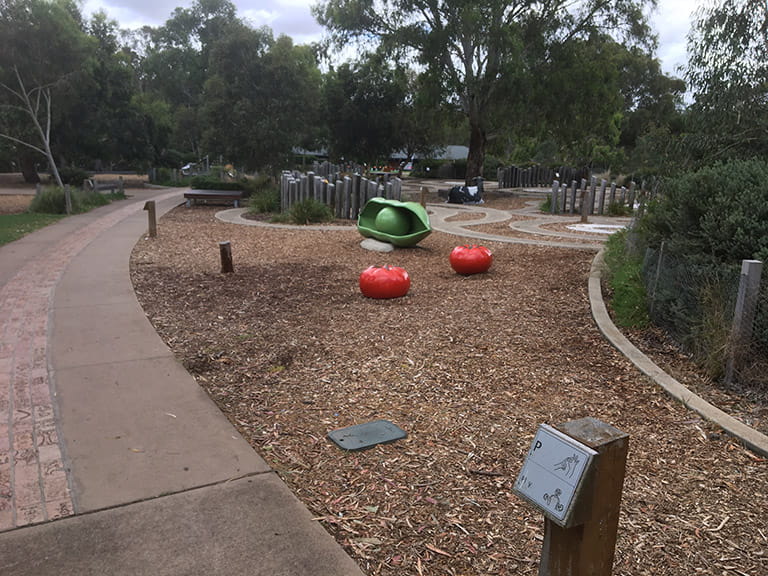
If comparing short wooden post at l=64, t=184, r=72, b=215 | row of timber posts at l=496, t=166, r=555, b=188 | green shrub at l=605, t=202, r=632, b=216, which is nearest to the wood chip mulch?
short wooden post at l=64, t=184, r=72, b=215

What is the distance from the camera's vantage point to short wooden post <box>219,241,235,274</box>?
8.83 meters

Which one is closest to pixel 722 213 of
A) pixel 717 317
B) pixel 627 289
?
pixel 717 317

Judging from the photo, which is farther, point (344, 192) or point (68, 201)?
point (68, 201)

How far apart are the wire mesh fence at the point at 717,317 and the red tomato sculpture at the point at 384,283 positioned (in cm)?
280

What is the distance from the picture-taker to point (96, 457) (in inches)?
139

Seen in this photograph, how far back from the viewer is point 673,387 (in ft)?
14.9

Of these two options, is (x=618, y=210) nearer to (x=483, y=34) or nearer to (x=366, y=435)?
(x=483, y=34)

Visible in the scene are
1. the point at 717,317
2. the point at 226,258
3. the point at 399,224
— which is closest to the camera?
the point at 717,317

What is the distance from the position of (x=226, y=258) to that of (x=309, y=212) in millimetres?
6363

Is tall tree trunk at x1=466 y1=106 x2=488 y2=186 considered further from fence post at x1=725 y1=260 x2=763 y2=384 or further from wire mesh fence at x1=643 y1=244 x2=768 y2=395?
fence post at x1=725 y1=260 x2=763 y2=384

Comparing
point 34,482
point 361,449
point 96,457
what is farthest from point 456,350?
point 34,482

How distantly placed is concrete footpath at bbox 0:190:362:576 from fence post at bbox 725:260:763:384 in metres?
3.41

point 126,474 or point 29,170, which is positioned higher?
point 29,170

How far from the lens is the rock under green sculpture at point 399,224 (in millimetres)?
10555
